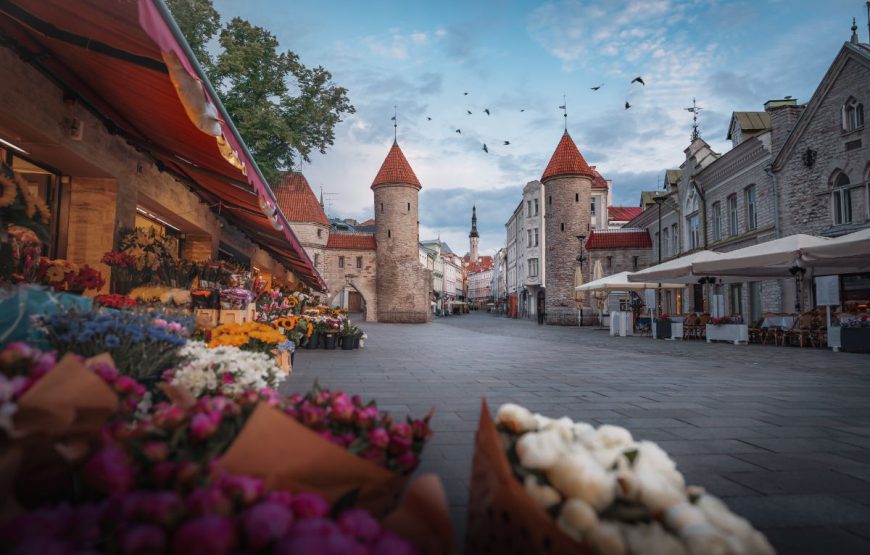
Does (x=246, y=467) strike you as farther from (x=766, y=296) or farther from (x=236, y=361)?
(x=766, y=296)

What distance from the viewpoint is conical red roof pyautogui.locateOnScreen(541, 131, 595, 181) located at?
3300 cm

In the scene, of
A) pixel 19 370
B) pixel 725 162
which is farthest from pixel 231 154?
pixel 725 162

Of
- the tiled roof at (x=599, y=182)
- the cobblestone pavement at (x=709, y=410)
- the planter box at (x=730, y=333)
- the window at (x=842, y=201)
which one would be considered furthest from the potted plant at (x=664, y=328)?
the tiled roof at (x=599, y=182)

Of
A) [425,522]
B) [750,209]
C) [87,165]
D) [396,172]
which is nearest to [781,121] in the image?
[750,209]

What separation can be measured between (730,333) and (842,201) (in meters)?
5.10

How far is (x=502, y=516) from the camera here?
1111 mm

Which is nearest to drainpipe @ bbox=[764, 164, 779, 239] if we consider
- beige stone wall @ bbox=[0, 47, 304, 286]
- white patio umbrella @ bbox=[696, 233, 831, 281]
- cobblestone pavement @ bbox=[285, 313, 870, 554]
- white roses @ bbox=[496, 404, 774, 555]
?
white patio umbrella @ bbox=[696, 233, 831, 281]

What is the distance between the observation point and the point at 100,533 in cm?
87

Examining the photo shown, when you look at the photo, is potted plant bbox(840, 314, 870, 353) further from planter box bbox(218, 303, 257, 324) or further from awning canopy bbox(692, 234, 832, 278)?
planter box bbox(218, 303, 257, 324)

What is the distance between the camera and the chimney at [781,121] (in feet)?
56.0

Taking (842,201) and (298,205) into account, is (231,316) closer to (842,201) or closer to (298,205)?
(842,201)

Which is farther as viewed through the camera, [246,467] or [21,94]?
[21,94]

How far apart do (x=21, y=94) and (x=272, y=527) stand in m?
4.89

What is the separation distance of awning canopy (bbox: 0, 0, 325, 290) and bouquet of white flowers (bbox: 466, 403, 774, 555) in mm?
2557
